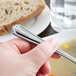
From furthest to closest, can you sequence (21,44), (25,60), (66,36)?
(66,36) < (21,44) < (25,60)

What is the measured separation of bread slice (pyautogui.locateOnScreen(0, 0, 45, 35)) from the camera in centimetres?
118

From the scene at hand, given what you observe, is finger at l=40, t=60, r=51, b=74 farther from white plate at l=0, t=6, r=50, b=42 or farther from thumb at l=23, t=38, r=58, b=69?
white plate at l=0, t=6, r=50, b=42

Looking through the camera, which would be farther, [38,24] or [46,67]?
[38,24]

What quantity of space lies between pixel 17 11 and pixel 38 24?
0.46ft

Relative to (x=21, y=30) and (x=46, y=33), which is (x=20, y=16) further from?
(x=21, y=30)

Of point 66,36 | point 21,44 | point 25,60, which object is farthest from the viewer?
point 66,36

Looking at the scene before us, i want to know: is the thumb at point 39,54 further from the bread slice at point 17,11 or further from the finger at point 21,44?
the bread slice at point 17,11

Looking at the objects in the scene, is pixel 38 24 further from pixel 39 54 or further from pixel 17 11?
pixel 39 54

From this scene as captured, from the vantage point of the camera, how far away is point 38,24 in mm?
1156

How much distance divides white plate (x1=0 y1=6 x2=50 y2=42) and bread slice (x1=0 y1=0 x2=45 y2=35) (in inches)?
0.9

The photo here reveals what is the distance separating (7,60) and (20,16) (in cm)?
65

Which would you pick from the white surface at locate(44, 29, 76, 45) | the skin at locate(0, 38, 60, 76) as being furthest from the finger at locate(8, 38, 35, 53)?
the white surface at locate(44, 29, 76, 45)

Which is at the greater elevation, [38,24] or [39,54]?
[39,54]

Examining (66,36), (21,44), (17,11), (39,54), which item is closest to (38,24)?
(17,11)
